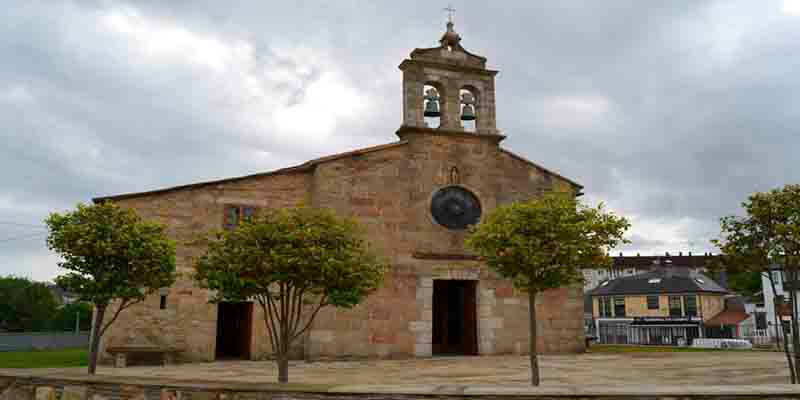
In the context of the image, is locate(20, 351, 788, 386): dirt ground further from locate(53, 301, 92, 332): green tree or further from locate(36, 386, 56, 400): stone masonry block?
locate(53, 301, 92, 332): green tree

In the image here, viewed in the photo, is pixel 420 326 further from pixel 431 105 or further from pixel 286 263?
pixel 286 263

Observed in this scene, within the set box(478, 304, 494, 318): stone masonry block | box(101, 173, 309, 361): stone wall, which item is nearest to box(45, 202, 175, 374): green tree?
box(101, 173, 309, 361): stone wall

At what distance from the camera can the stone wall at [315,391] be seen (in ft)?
28.5

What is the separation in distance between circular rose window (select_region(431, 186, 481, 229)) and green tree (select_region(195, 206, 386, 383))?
12.1 metres

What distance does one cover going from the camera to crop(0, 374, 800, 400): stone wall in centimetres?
869

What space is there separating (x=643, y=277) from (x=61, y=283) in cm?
5937

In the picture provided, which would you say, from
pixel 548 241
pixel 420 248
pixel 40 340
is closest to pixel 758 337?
pixel 420 248

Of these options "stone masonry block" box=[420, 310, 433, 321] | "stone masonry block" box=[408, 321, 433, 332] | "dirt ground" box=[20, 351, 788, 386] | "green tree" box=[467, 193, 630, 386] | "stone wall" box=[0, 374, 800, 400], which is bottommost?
"dirt ground" box=[20, 351, 788, 386]

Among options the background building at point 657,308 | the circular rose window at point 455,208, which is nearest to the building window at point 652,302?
the background building at point 657,308

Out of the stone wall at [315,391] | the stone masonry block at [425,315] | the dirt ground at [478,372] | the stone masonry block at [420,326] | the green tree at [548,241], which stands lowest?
the dirt ground at [478,372]

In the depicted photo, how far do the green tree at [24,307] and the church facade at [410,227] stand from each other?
152 feet

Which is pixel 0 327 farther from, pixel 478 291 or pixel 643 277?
pixel 643 277

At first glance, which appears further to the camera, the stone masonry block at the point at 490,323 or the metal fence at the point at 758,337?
the metal fence at the point at 758,337

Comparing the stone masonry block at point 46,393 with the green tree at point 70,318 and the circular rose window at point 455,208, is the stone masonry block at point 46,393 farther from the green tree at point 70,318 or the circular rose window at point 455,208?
the green tree at point 70,318
